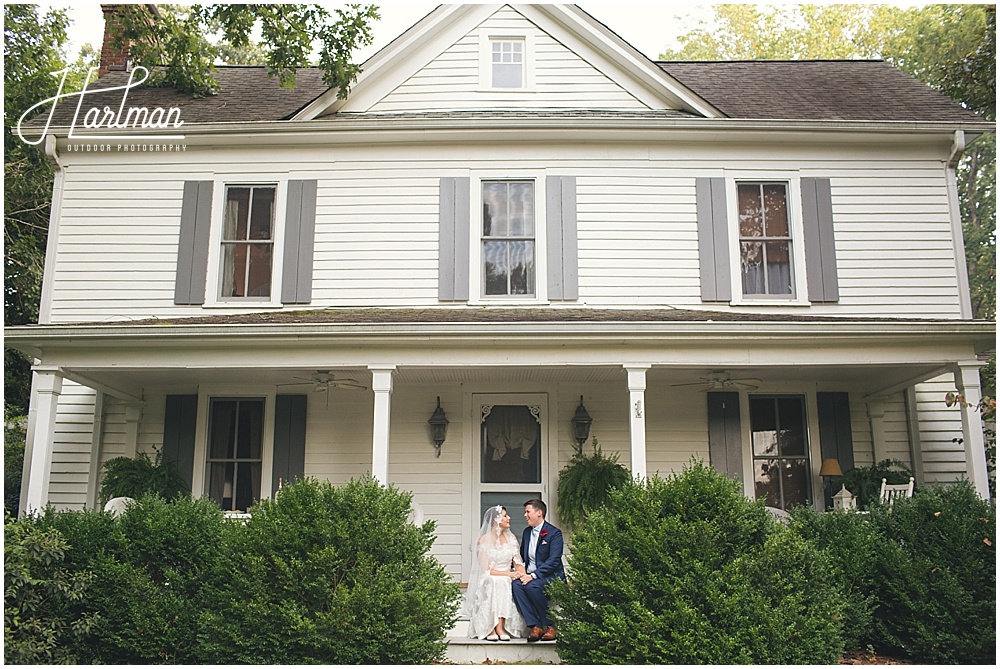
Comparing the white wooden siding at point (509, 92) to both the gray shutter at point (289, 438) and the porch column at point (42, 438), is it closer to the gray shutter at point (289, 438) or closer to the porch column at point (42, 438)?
the gray shutter at point (289, 438)

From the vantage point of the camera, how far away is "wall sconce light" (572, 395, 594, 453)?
999 cm

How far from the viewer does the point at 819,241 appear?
1035 cm

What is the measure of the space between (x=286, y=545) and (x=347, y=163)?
Result: 18.6 feet

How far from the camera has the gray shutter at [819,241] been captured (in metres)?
Answer: 10.2

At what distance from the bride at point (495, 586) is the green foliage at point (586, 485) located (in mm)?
1680

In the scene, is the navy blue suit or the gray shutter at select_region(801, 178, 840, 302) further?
the gray shutter at select_region(801, 178, 840, 302)

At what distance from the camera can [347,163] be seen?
10734 mm

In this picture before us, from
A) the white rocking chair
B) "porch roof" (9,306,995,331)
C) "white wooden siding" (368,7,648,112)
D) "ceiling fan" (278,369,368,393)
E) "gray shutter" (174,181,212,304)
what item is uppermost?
"white wooden siding" (368,7,648,112)

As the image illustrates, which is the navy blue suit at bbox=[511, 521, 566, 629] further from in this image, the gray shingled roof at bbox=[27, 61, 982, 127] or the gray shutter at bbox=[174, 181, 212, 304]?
the gray shingled roof at bbox=[27, 61, 982, 127]

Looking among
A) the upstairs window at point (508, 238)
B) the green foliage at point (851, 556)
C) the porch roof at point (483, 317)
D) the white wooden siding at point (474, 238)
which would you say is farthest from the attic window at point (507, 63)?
the green foliage at point (851, 556)

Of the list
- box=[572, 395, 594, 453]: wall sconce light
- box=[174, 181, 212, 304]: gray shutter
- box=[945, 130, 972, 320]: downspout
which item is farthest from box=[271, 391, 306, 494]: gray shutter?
box=[945, 130, 972, 320]: downspout

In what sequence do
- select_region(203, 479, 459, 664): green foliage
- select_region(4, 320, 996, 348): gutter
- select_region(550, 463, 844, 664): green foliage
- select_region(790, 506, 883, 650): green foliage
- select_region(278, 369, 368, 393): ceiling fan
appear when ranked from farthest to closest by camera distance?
select_region(278, 369, 368, 393): ceiling fan → select_region(4, 320, 996, 348): gutter → select_region(790, 506, 883, 650): green foliage → select_region(203, 479, 459, 664): green foliage → select_region(550, 463, 844, 664): green foliage

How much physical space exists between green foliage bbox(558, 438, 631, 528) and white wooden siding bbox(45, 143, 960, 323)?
1.99 meters

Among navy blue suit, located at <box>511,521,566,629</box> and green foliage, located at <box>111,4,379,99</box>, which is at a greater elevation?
green foliage, located at <box>111,4,379,99</box>
